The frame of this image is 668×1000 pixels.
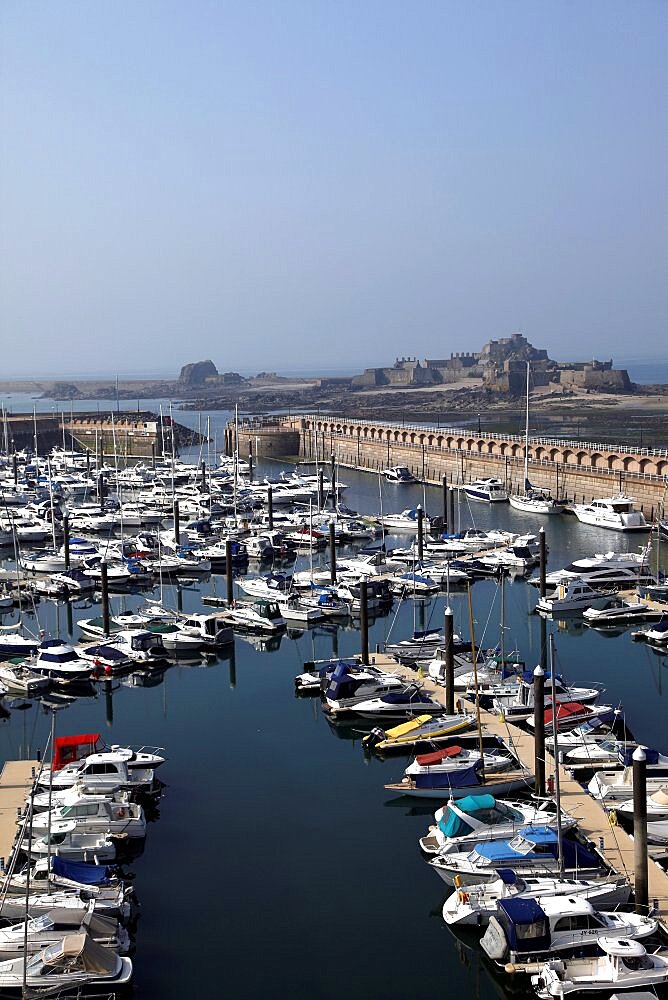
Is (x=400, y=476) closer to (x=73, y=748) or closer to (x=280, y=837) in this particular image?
(x=73, y=748)

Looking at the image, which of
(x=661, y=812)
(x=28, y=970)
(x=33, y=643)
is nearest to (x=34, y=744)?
(x=33, y=643)

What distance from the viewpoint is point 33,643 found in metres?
34.8

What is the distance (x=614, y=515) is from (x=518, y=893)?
4050cm

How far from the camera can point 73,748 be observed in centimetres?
2519

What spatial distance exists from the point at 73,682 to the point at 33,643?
2.56 meters

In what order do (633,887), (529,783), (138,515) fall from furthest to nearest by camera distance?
(138,515), (529,783), (633,887)

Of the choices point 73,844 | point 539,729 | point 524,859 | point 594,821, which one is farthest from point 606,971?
point 73,844

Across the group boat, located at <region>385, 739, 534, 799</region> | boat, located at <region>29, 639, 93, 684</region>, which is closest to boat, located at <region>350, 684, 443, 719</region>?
boat, located at <region>385, 739, 534, 799</region>

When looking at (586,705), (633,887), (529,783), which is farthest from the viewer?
(586,705)

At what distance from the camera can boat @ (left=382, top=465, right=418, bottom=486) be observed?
8012 cm

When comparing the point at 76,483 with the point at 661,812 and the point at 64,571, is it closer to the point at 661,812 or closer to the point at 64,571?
the point at 64,571

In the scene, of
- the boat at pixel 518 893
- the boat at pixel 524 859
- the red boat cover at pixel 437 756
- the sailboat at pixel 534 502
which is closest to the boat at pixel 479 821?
the boat at pixel 524 859

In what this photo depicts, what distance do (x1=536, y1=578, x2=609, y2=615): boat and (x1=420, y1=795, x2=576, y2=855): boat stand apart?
18.9 meters

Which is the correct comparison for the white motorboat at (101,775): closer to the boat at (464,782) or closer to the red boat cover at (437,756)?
the boat at (464,782)
